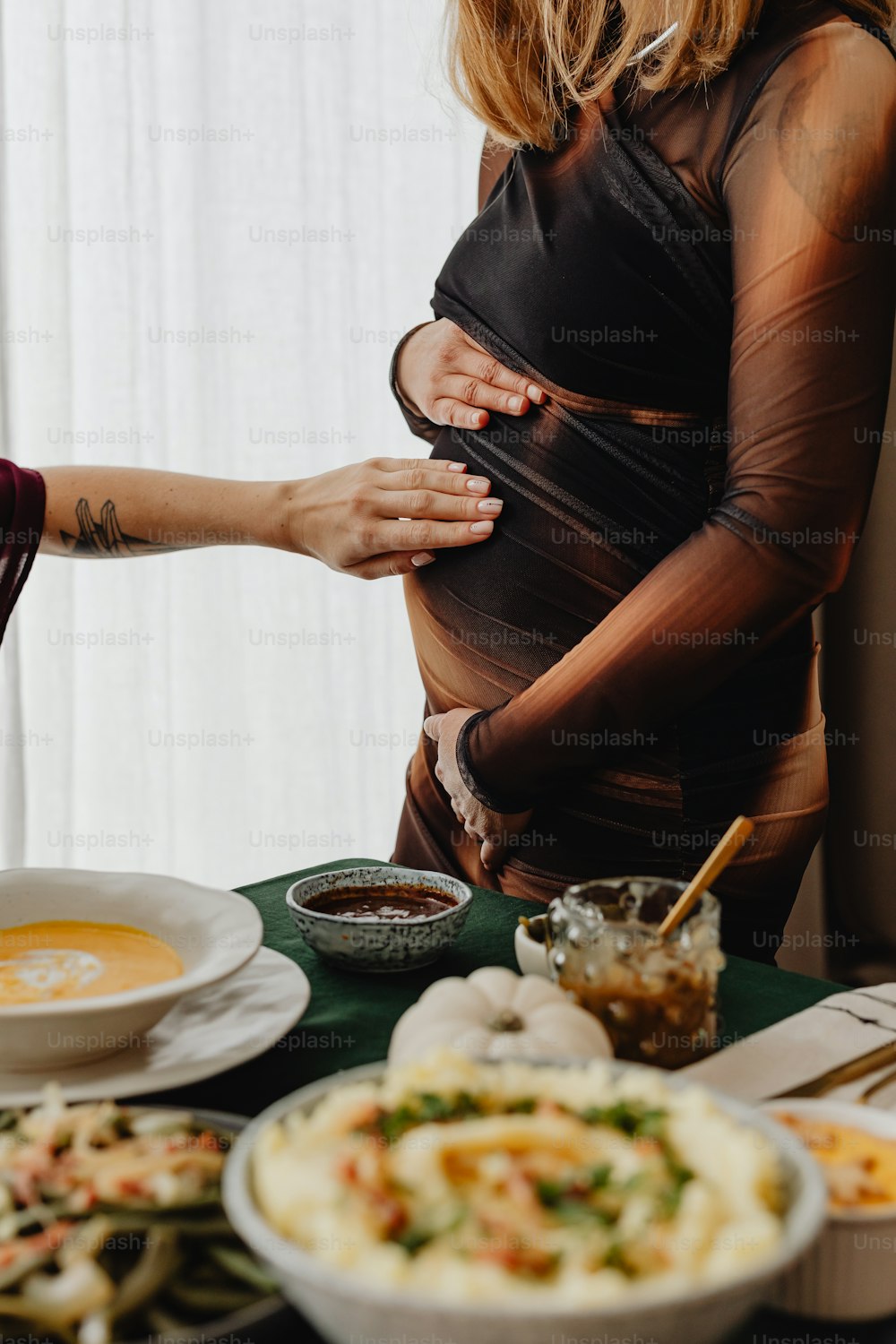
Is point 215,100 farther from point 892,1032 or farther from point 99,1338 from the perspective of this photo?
point 99,1338

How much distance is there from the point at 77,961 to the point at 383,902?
31 cm

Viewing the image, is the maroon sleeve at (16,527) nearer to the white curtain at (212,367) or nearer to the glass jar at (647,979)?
the glass jar at (647,979)

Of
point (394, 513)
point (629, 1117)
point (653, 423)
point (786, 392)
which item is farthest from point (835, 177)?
point (629, 1117)

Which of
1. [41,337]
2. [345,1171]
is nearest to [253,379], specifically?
[41,337]

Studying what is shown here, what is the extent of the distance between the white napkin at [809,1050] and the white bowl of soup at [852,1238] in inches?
5.1

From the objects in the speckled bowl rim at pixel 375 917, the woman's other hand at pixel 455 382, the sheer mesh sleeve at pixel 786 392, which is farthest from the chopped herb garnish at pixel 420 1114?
the woman's other hand at pixel 455 382

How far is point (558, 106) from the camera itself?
1.55 meters

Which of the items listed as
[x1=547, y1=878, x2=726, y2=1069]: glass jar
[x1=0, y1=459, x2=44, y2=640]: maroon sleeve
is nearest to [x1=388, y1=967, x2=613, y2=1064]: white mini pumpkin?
[x1=547, y1=878, x2=726, y2=1069]: glass jar

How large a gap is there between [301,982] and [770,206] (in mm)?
908

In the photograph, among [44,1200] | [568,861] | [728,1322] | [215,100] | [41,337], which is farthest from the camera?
[215,100]

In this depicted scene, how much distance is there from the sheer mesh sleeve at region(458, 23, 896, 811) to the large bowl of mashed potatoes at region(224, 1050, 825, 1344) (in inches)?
30.0

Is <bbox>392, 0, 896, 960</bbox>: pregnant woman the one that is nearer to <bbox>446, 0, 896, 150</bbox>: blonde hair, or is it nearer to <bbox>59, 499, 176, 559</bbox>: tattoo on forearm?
<bbox>446, 0, 896, 150</bbox>: blonde hair

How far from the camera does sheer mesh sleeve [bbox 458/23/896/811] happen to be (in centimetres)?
120

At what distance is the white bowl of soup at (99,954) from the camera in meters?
0.75
